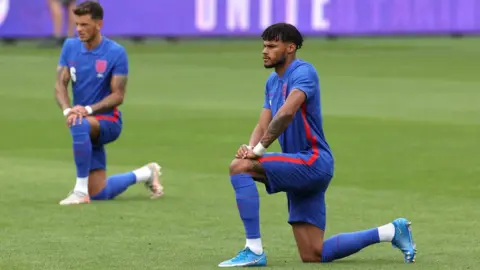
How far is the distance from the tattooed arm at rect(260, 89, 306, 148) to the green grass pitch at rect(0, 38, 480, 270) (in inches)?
33.6

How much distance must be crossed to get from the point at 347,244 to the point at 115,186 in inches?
158

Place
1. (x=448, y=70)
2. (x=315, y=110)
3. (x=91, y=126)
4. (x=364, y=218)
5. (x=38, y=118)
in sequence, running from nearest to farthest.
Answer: (x=315, y=110) → (x=364, y=218) → (x=91, y=126) → (x=38, y=118) → (x=448, y=70)

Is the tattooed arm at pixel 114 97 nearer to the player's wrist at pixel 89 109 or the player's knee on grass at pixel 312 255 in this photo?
the player's wrist at pixel 89 109

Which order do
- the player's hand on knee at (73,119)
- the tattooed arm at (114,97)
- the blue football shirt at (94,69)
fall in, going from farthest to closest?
the blue football shirt at (94,69), the tattooed arm at (114,97), the player's hand on knee at (73,119)

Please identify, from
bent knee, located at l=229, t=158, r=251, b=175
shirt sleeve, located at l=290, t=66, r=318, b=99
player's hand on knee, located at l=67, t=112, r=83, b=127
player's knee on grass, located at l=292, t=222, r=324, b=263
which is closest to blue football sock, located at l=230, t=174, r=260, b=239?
bent knee, located at l=229, t=158, r=251, b=175

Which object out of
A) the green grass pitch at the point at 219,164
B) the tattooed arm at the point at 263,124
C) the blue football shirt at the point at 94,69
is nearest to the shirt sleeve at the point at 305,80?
the tattooed arm at the point at 263,124

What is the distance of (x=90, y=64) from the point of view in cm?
1262

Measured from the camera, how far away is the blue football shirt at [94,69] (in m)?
12.6

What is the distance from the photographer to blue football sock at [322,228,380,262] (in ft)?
29.9

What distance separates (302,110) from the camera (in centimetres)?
899

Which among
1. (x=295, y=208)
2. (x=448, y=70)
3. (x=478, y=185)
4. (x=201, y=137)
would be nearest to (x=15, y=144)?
(x=201, y=137)

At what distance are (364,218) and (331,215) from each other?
0.35 meters

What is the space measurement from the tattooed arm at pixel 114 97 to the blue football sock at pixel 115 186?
2.11 feet

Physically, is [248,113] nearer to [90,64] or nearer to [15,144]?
[15,144]
